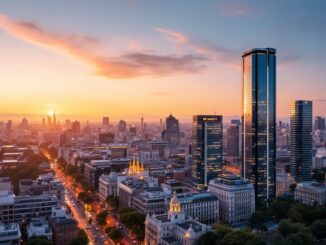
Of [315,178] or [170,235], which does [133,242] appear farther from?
[315,178]

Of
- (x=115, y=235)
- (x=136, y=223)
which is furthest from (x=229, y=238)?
(x=136, y=223)

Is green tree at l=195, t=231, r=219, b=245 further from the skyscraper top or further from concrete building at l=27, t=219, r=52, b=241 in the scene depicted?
the skyscraper top

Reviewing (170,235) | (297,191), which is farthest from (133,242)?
(297,191)

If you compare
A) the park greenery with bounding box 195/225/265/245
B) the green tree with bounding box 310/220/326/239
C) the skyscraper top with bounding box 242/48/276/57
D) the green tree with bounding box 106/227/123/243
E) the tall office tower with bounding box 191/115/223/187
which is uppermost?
the skyscraper top with bounding box 242/48/276/57

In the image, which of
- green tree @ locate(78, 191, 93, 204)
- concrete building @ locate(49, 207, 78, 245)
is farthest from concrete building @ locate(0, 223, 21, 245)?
green tree @ locate(78, 191, 93, 204)

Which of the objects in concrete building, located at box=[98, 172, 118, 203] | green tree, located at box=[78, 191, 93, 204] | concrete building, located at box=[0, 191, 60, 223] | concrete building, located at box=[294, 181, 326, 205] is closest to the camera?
concrete building, located at box=[0, 191, 60, 223]

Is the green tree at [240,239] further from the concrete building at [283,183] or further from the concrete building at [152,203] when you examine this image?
the concrete building at [283,183]

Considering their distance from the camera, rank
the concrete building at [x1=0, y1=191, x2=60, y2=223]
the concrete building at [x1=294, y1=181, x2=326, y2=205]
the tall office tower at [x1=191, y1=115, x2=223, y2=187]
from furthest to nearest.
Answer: the tall office tower at [x1=191, y1=115, x2=223, y2=187] → the concrete building at [x1=294, y1=181, x2=326, y2=205] → the concrete building at [x1=0, y1=191, x2=60, y2=223]
